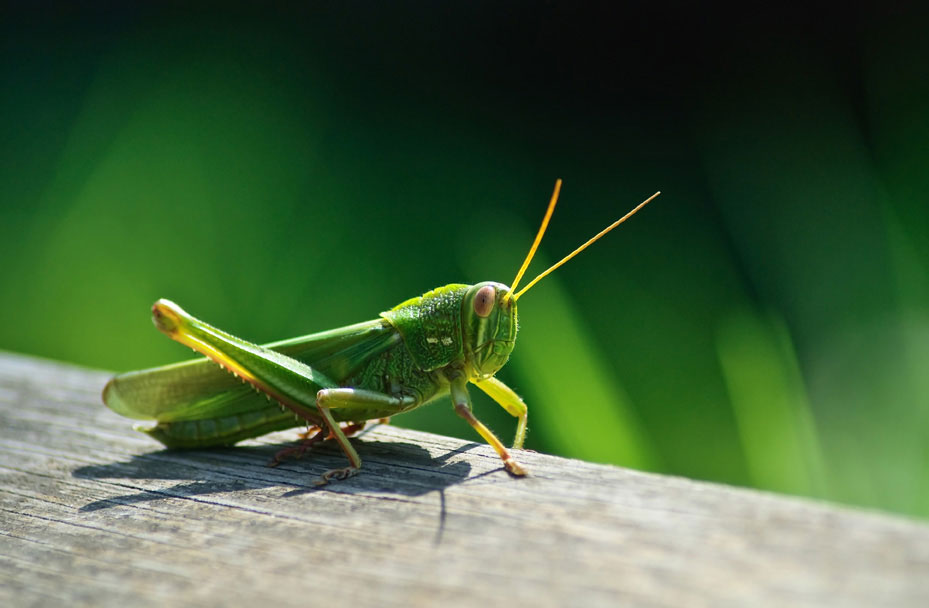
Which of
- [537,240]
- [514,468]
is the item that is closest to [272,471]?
[514,468]

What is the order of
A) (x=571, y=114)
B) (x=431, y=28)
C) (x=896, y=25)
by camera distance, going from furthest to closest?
(x=431, y=28) → (x=571, y=114) → (x=896, y=25)

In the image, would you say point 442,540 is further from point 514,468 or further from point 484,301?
point 484,301

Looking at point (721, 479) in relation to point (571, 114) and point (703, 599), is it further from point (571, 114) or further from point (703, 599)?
point (571, 114)

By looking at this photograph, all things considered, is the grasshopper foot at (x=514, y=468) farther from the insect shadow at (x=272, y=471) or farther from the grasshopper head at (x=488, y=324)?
the grasshopper head at (x=488, y=324)

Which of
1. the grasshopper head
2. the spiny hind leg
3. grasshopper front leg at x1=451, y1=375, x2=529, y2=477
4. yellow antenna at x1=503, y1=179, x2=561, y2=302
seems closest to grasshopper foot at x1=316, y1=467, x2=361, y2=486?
the spiny hind leg

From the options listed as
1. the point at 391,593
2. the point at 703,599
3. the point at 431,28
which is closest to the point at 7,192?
the point at 431,28

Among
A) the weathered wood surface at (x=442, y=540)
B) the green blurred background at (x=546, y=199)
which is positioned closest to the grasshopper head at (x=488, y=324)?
the weathered wood surface at (x=442, y=540)
